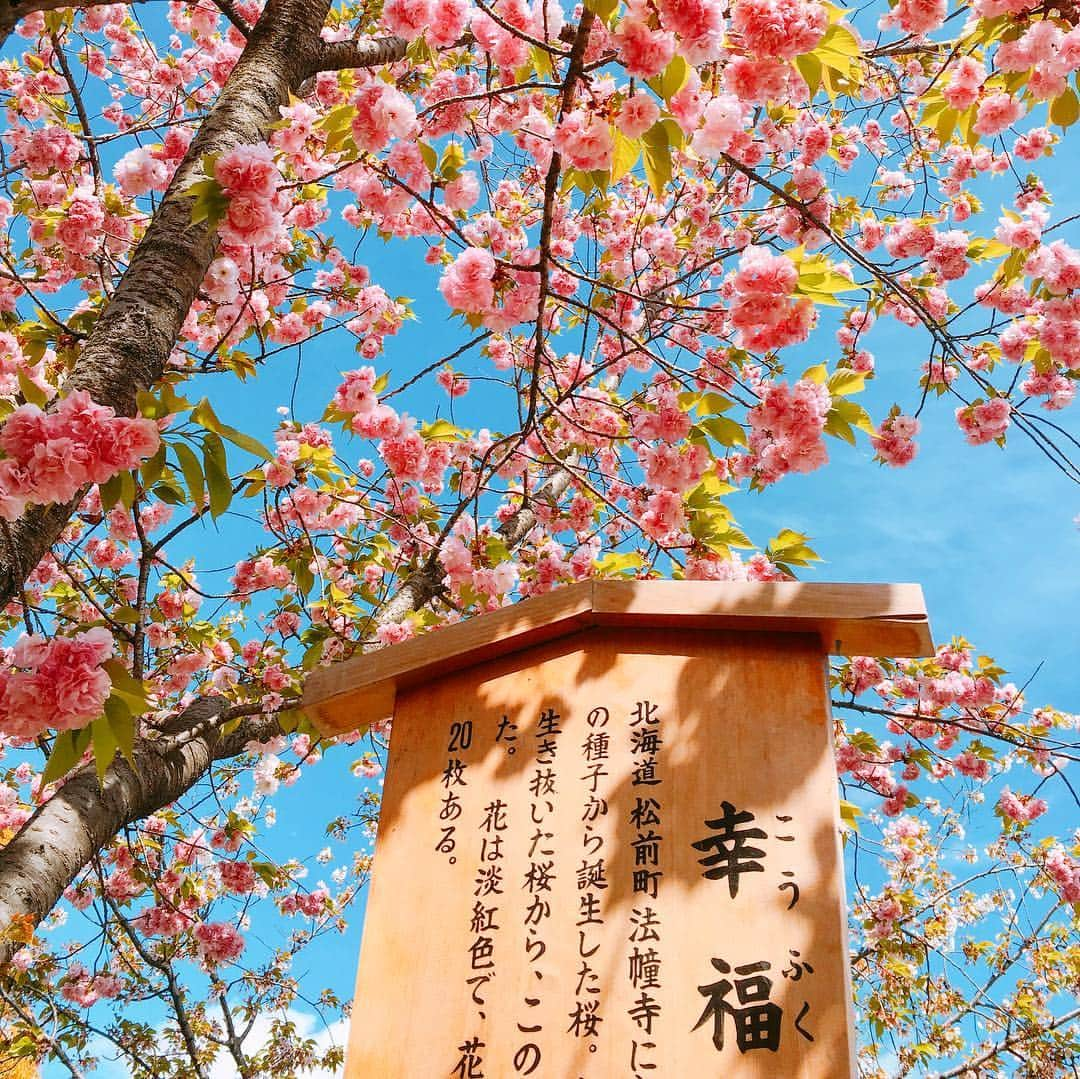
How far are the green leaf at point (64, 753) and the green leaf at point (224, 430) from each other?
581mm

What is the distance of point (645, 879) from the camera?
146 centimetres

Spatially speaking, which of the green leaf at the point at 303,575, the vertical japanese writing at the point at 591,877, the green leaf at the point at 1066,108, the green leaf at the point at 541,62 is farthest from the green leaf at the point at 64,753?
the green leaf at the point at 1066,108

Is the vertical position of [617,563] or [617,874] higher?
[617,563]

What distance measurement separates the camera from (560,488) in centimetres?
485

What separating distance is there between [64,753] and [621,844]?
3.26 ft

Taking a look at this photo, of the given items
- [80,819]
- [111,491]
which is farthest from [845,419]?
[80,819]

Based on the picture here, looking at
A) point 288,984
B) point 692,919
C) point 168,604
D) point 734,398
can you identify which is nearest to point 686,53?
point 734,398

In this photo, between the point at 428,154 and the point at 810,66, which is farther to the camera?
the point at 428,154

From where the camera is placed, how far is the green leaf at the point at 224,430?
5.14 feet

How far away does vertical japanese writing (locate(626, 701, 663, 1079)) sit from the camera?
4.37ft

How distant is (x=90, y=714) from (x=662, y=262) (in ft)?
14.2

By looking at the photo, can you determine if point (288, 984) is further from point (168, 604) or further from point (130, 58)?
point (130, 58)

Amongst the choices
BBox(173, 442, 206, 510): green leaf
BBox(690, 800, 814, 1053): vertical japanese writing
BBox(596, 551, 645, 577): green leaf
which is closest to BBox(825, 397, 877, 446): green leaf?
BBox(596, 551, 645, 577): green leaf

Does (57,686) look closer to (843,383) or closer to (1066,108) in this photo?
(843,383)
